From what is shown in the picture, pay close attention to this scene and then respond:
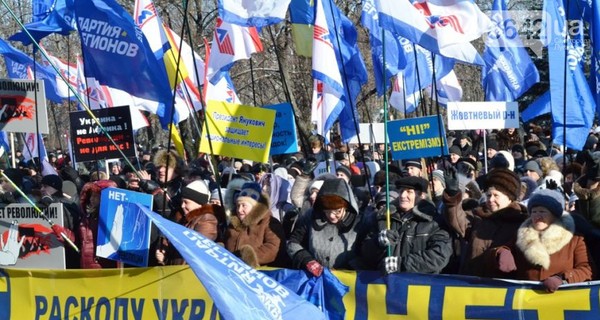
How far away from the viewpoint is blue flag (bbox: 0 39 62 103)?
16.5m

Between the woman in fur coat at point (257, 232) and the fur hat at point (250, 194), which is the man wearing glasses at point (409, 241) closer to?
the woman in fur coat at point (257, 232)

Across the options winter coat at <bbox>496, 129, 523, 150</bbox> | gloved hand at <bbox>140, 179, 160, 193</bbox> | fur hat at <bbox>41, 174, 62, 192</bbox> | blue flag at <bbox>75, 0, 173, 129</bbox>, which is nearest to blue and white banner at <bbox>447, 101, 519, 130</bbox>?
blue flag at <bbox>75, 0, 173, 129</bbox>

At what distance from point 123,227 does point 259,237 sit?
1177 millimetres

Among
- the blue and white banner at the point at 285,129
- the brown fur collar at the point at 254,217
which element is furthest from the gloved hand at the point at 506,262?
the blue and white banner at the point at 285,129

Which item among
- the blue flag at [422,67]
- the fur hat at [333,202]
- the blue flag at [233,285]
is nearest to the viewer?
the blue flag at [233,285]

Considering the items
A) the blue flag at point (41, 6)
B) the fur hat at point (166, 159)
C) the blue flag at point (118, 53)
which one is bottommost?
the fur hat at point (166, 159)

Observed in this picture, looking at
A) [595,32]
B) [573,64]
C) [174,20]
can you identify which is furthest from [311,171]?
[174,20]

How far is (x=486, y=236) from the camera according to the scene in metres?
7.28

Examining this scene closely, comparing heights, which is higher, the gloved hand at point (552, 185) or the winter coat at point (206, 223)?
the gloved hand at point (552, 185)

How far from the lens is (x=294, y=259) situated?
7738 mm

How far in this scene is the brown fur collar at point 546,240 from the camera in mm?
6742

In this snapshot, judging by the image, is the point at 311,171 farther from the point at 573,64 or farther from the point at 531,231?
the point at 531,231

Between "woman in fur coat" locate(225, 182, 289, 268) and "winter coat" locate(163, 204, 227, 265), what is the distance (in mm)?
156

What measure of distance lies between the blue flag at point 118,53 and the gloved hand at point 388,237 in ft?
12.6
